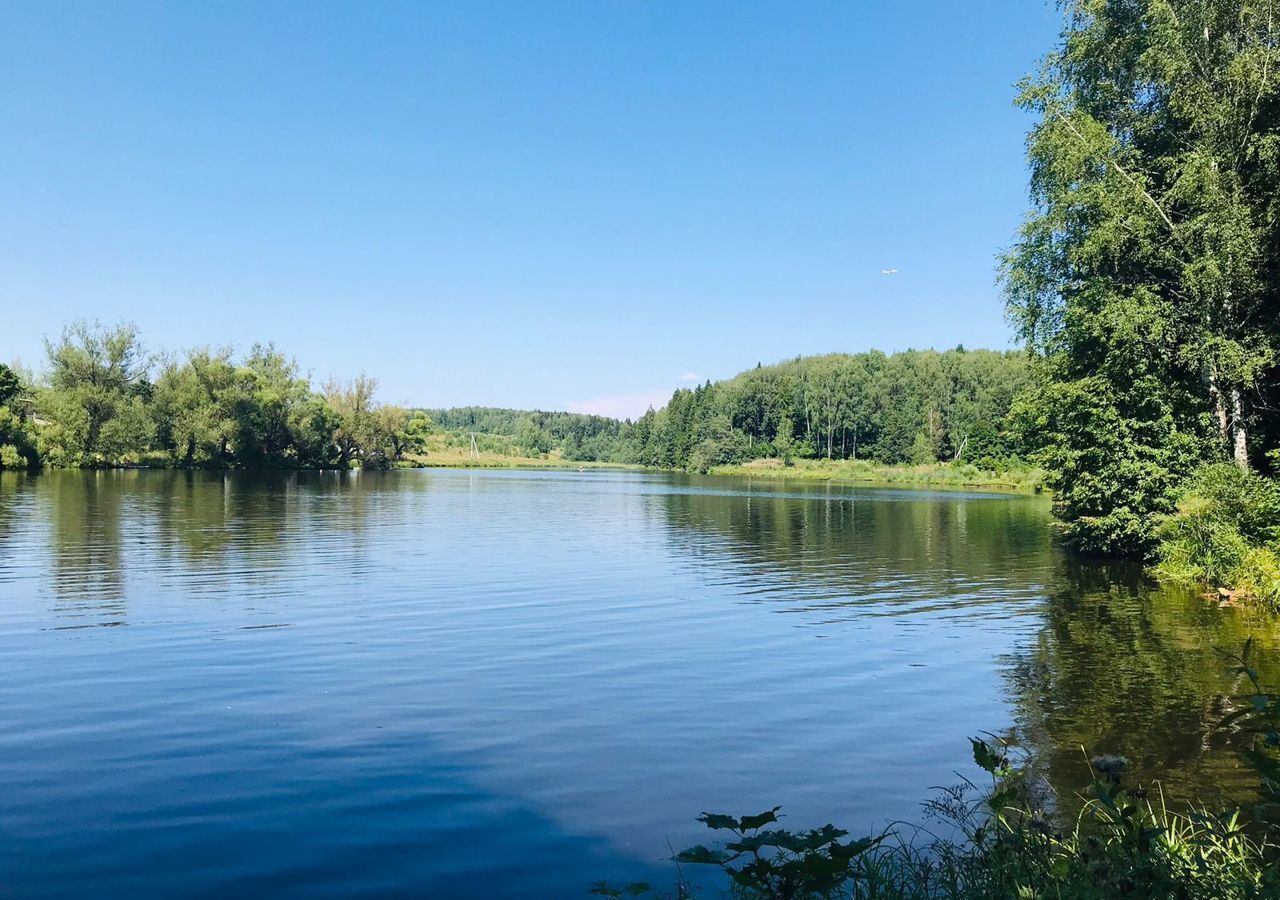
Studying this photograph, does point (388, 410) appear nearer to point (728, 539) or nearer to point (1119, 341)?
point (728, 539)

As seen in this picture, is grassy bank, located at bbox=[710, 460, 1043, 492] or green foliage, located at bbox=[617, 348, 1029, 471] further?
green foliage, located at bbox=[617, 348, 1029, 471]

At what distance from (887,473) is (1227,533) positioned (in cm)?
12361

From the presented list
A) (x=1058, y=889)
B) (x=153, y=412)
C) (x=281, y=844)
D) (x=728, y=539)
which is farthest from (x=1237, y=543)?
(x=153, y=412)

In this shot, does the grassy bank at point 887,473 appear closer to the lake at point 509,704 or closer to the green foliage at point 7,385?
the lake at point 509,704

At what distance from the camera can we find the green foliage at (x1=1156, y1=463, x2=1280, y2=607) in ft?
76.7

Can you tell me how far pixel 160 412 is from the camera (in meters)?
104

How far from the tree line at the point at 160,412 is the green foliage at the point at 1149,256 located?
97.8 m

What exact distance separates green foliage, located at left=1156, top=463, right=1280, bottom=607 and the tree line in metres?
102

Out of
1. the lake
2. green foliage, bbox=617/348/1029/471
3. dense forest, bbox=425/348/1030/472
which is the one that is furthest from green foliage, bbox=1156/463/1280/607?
green foliage, bbox=617/348/1029/471

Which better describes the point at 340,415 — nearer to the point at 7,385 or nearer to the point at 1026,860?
the point at 7,385

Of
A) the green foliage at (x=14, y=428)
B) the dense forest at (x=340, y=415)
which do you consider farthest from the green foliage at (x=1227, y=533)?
the green foliage at (x=14, y=428)

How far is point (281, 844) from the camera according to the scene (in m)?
8.05

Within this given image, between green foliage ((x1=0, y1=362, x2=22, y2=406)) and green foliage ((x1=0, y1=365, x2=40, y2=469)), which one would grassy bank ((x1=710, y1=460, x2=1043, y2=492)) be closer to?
green foliage ((x1=0, y1=365, x2=40, y2=469))

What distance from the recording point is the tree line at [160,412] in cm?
9456
